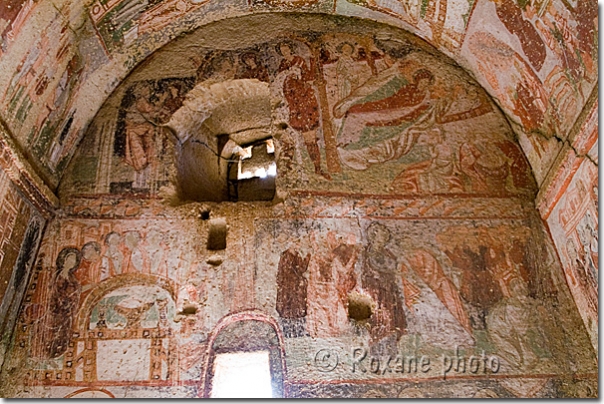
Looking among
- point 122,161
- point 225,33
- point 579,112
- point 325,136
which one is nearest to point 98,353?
point 122,161

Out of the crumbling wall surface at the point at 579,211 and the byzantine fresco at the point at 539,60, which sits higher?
the byzantine fresco at the point at 539,60

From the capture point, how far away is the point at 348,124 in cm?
554

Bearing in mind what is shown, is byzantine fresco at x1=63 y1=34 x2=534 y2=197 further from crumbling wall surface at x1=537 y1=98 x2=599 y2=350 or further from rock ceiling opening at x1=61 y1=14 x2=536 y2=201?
crumbling wall surface at x1=537 y1=98 x2=599 y2=350

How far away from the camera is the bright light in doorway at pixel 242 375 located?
4637 mm

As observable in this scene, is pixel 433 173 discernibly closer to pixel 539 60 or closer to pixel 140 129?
pixel 539 60

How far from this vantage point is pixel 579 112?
450cm

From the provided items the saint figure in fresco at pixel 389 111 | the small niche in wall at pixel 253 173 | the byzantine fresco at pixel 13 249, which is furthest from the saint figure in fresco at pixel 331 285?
the byzantine fresco at pixel 13 249

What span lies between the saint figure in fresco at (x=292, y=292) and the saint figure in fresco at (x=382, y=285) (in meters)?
0.47

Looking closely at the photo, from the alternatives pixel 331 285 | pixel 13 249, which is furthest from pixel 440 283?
pixel 13 249

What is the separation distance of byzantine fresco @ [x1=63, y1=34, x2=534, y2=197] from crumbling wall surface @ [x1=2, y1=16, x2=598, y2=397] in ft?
0.05

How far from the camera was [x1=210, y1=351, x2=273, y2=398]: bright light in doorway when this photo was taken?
4637mm

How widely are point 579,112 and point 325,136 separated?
1985mm

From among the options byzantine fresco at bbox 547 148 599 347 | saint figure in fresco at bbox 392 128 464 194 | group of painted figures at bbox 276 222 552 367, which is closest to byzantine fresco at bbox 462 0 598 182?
byzantine fresco at bbox 547 148 599 347

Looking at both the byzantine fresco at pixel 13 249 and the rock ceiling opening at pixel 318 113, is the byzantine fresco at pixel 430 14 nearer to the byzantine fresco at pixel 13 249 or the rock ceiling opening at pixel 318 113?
the rock ceiling opening at pixel 318 113
